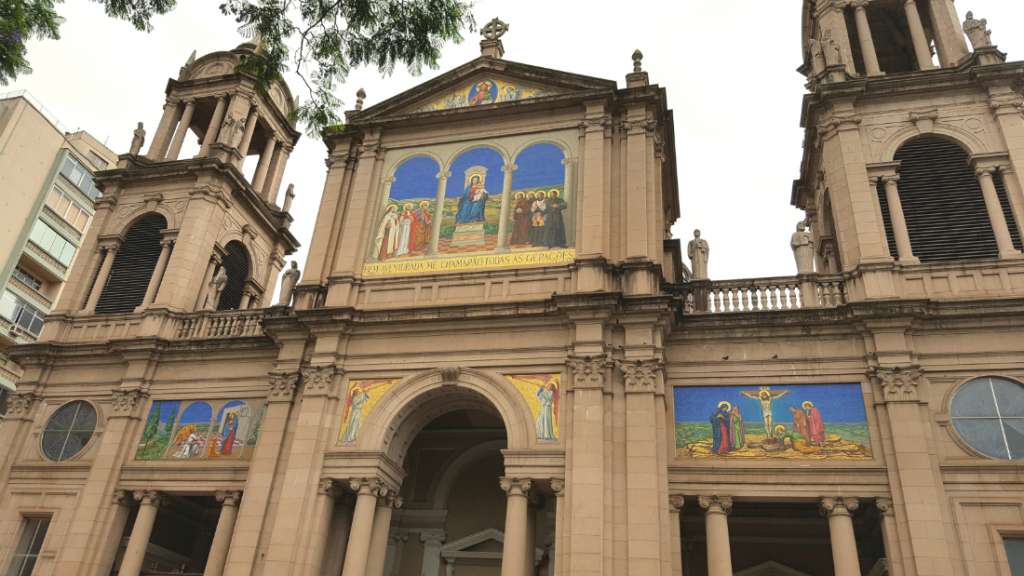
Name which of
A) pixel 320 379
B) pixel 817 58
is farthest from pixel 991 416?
pixel 320 379

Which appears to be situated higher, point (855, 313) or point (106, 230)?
point (106, 230)

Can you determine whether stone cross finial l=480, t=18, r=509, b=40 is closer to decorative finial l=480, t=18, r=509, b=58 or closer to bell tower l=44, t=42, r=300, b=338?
decorative finial l=480, t=18, r=509, b=58

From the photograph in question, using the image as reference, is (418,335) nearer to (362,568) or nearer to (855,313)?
(362,568)

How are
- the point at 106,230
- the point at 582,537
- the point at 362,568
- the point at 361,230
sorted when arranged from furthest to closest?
the point at 106,230 < the point at 361,230 < the point at 362,568 < the point at 582,537

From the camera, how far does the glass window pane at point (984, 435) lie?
47.6ft

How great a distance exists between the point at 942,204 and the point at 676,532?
33.6 ft

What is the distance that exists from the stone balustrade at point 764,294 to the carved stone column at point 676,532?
4331 mm

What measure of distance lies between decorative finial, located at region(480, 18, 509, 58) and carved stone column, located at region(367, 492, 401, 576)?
1287 centimetres

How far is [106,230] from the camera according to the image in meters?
24.4

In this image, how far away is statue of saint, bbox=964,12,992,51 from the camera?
63.5ft

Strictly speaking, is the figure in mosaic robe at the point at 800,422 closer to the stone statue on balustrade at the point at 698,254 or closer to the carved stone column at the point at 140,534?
the stone statue on balustrade at the point at 698,254

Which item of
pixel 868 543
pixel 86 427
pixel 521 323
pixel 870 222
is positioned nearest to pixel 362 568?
pixel 521 323

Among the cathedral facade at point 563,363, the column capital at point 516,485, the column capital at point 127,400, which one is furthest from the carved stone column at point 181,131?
the column capital at point 516,485

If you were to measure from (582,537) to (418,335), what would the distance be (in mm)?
6057
